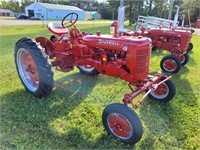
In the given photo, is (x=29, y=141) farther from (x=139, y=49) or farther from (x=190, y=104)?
(x=190, y=104)

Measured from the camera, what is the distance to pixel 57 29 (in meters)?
4.18

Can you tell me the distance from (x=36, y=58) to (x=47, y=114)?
923 mm

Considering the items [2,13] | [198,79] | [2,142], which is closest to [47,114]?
[2,142]

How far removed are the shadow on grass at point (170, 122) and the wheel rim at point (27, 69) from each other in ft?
6.85

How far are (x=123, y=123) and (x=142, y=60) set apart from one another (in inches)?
38.3

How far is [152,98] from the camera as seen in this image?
3.55 metres

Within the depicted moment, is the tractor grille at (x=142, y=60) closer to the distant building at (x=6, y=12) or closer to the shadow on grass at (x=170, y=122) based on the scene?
the shadow on grass at (x=170, y=122)

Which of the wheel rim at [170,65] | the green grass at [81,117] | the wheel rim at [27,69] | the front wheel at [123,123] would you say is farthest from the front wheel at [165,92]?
the wheel rim at [27,69]

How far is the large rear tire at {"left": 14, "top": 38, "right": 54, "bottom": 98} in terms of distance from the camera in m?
3.02

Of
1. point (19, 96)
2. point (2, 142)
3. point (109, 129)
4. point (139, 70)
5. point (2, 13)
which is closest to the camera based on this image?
point (2, 142)

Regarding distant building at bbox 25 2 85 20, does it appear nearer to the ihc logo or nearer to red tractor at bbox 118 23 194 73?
red tractor at bbox 118 23 194 73

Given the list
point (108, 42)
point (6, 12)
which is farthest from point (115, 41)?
point (6, 12)

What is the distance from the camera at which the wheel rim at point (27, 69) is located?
3.58 m

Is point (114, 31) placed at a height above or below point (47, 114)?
above
